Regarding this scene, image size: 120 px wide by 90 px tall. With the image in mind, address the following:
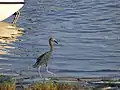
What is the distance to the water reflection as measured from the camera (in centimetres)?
2444

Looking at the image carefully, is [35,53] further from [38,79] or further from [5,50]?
[38,79]

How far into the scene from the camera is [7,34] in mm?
28312

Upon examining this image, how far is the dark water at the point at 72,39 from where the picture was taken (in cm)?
1911

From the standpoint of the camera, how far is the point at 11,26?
103 ft

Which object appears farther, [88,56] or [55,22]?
[55,22]

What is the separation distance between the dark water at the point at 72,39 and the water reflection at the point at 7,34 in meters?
0.38

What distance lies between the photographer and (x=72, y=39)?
25703 millimetres

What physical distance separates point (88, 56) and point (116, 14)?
16.0 metres

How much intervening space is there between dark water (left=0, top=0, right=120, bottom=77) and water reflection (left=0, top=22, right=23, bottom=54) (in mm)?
381

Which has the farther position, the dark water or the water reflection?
the water reflection

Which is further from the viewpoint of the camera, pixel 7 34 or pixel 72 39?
pixel 7 34

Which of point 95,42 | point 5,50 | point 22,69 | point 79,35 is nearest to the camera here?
point 22,69

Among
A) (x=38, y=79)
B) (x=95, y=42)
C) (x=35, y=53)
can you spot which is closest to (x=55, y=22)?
(x=95, y=42)

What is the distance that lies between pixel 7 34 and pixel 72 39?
169 inches
